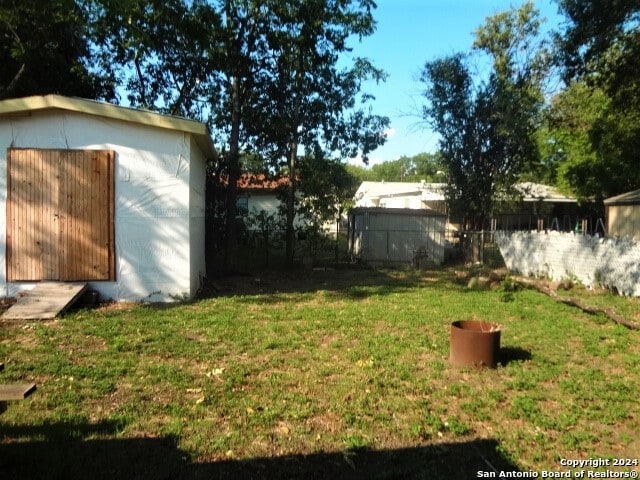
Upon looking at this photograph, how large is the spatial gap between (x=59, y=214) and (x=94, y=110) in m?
1.98

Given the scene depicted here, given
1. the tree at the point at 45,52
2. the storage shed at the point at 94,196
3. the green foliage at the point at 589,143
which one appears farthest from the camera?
the green foliage at the point at 589,143

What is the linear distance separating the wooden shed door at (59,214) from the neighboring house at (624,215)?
53.8 ft

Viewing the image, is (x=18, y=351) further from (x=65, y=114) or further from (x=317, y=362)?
(x=65, y=114)

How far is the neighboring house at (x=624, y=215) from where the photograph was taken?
17250 millimetres

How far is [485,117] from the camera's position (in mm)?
18656

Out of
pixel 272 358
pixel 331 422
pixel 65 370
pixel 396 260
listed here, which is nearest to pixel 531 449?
pixel 331 422

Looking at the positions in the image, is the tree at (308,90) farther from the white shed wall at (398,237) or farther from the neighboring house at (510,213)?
the neighboring house at (510,213)

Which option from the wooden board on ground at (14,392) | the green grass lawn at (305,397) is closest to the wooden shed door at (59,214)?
A: the green grass lawn at (305,397)

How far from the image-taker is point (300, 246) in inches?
698

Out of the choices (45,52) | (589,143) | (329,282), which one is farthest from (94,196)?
(589,143)

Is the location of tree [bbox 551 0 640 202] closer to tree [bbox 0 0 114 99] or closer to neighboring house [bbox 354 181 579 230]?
neighboring house [bbox 354 181 579 230]

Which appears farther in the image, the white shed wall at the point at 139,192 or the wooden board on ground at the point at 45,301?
the white shed wall at the point at 139,192

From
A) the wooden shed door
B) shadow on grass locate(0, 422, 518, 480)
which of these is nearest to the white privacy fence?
shadow on grass locate(0, 422, 518, 480)

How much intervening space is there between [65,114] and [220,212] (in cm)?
597
